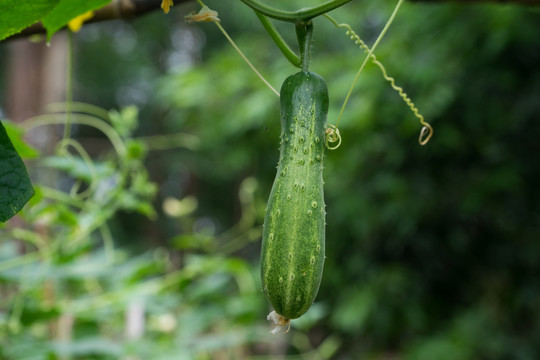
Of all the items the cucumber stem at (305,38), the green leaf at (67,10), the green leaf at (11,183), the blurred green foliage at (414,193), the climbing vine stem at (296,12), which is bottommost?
the blurred green foliage at (414,193)

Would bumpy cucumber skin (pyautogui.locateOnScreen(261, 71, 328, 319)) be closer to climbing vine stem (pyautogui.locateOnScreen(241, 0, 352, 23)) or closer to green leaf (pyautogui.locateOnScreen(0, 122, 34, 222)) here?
climbing vine stem (pyautogui.locateOnScreen(241, 0, 352, 23))

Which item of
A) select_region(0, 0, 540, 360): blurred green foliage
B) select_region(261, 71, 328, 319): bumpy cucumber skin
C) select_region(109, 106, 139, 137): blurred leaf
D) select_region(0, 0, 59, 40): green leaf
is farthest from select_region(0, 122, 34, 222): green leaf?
select_region(0, 0, 540, 360): blurred green foliage

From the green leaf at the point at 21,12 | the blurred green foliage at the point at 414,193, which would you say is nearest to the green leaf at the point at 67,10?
the green leaf at the point at 21,12

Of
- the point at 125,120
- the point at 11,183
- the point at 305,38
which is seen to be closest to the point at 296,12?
the point at 305,38

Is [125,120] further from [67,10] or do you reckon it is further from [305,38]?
[305,38]

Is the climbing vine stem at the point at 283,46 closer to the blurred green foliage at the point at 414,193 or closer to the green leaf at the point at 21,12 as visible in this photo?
the green leaf at the point at 21,12

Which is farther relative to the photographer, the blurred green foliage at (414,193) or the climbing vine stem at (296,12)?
the blurred green foliage at (414,193)

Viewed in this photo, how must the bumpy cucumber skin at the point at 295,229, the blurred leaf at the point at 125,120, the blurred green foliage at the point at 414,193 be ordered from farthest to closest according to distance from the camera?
the blurred green foliage at the point at 414,193, the blurred leaf at the point at 125,120, the bumpy cucumber skin at the point at 295,229
